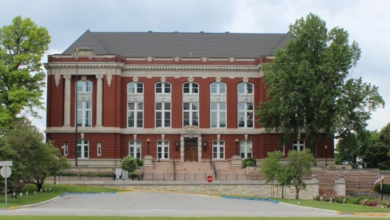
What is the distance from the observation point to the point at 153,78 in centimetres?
7975

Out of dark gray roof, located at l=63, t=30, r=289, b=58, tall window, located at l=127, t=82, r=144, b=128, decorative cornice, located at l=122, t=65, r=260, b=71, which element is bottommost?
tall window, located at l=127, t=82, r=144, b=128

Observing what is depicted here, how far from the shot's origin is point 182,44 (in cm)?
8481

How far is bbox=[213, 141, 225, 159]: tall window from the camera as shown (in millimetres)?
79875

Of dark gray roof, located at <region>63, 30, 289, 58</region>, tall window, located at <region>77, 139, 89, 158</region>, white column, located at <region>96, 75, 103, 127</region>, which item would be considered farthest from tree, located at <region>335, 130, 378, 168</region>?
tall window, located at <region>77, 139, 89, 158</region>

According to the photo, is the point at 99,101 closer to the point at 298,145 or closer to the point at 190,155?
the point at 190,155

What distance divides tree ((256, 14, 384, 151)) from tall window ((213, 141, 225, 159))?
939 centimetres

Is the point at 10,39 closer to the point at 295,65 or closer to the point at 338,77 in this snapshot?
the point at 295,65

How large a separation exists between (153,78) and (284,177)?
29527mm

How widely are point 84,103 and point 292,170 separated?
106 feet

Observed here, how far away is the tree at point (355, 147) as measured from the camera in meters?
71.4

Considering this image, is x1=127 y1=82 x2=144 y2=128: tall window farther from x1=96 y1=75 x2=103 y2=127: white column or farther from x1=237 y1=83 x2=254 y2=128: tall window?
x1=237 y1=83 x2=254 y2=128: tall window

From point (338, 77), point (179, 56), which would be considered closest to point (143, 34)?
point (179, 56)

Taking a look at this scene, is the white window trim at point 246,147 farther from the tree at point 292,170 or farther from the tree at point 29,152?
the tree at point 29,152

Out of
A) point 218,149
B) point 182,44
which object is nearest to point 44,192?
point 218,149
